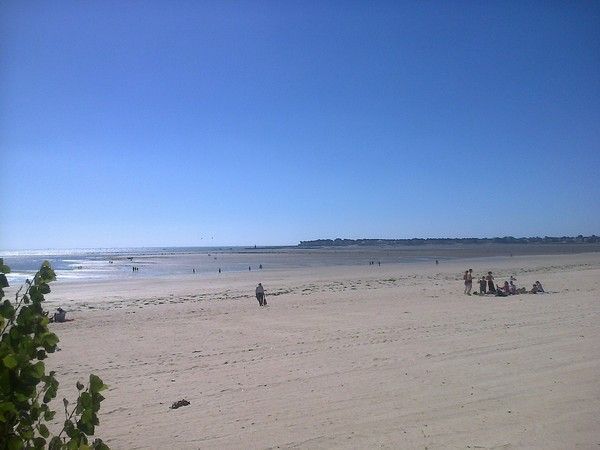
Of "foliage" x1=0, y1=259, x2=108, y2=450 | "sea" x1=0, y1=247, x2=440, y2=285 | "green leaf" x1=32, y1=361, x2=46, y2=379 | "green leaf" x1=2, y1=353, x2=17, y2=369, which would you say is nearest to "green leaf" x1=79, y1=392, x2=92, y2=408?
"foliage" x1=0, y1=259, x2=108, y2=450

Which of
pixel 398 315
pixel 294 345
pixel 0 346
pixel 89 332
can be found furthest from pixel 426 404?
pixel 89 332

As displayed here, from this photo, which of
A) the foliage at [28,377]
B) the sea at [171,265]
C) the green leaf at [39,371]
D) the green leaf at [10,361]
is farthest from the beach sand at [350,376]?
the sea at [171,265]

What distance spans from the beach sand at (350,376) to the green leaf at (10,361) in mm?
4505

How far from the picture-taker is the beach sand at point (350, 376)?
632cm

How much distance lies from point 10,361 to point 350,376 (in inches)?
292

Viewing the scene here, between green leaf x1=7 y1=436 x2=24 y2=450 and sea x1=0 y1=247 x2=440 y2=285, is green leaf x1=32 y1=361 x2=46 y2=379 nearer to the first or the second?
green leaf x1=7 y1=436 x2=24 y2=450

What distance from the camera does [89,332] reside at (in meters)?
15.4

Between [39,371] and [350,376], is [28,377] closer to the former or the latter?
[39,371]

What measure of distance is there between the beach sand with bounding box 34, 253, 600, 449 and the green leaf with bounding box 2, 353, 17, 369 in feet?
14.8

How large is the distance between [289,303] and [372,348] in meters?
10.5

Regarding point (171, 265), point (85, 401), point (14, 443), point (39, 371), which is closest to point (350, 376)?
point (85, 401)

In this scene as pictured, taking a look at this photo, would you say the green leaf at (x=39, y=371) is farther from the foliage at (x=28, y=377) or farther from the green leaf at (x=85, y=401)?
the green leaf at (x=85, y=401)

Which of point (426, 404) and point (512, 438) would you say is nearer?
point (512, 438)

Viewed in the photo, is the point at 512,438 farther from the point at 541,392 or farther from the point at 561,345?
the point at 561,345
